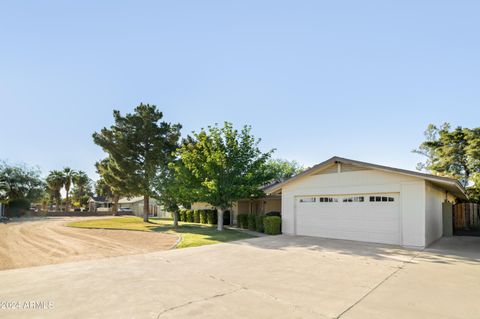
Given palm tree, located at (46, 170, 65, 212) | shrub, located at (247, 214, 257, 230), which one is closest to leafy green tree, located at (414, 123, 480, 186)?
shrub, located at (247, 214, 257, 230)

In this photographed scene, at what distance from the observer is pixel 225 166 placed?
16797 millimetres

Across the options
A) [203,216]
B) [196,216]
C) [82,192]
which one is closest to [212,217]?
[203,216]

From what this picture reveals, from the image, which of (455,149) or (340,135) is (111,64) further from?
(455,149)

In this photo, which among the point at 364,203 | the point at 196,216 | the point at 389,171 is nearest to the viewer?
the point at 389,171

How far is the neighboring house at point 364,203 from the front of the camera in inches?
437

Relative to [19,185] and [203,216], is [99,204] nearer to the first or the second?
[19,185]

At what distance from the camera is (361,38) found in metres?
11.4

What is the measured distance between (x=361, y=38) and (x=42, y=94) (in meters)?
16.2

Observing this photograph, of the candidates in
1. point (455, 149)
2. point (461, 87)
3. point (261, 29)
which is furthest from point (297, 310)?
point (455, 149)

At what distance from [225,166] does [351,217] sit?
7.90m

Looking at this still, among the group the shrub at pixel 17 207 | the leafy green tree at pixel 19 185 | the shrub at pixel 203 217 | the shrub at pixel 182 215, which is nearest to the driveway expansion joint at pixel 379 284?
the shrub at pixel 203 217

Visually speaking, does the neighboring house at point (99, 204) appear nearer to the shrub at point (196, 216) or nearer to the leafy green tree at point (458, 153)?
the shrub at point (196, 216)

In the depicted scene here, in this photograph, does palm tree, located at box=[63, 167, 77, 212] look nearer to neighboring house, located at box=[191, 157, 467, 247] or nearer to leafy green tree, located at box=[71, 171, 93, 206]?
leafy green tree, located at box=[71, 171, 93, 206]

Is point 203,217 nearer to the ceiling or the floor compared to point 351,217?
nearer to the floor
